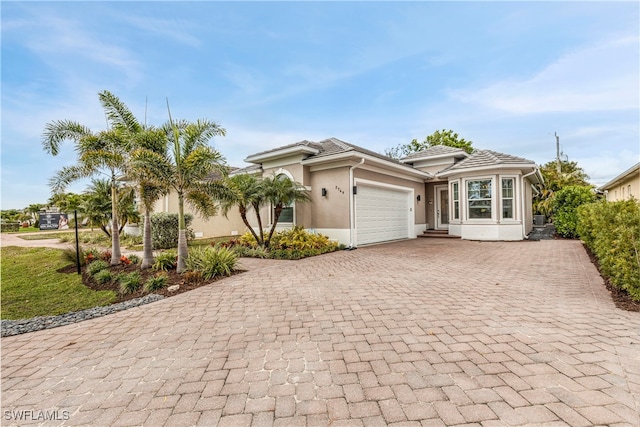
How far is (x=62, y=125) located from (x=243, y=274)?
7002 mm

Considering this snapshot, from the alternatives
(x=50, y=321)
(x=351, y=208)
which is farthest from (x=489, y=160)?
(x=50, y=321)

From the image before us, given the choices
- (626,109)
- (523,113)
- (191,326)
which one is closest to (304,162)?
(191,326)

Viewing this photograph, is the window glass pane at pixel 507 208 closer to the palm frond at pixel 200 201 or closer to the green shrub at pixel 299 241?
the green shrub at pixel 299 241

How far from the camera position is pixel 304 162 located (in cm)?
1212

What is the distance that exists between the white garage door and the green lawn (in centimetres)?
903

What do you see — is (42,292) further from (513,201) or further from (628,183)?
(628,183)

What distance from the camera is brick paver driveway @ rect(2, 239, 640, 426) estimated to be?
Answer: 2.21 meters

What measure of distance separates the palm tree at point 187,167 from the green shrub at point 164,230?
23.1 ft

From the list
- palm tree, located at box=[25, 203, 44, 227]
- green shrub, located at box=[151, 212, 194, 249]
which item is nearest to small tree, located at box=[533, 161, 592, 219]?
green shrub, located at box=[151, 212, 194, 249]

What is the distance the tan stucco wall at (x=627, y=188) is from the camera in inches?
525

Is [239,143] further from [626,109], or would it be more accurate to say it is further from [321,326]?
[626,109]

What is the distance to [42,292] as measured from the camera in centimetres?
686

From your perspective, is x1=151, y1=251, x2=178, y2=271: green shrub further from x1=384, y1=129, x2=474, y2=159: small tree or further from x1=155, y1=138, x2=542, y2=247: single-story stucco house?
x1=384, y1=129, x2=474, y2=159: small tree

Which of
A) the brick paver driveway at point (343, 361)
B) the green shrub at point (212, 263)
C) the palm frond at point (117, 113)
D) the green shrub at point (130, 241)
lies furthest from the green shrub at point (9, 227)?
the brick paver driveway at point (343, 361)
